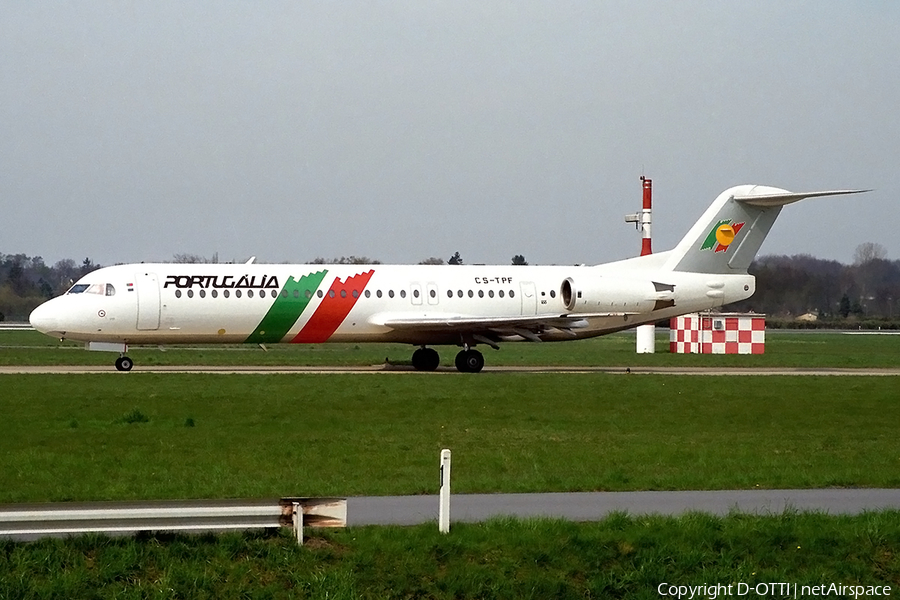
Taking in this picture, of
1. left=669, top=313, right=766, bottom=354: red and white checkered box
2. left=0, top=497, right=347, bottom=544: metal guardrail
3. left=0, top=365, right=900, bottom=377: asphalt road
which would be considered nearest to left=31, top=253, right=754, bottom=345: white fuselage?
left=0, top=365, right=900, bottom=377: asphalt road

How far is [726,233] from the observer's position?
130 feet

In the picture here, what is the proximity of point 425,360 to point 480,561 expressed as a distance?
Result: 27.3m

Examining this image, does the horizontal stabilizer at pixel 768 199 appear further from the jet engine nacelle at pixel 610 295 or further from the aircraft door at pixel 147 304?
the aircraft door at pixel 147 304

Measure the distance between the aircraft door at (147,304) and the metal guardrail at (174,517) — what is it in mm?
23594

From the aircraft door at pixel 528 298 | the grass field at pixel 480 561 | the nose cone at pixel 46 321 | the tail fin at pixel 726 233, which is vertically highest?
the tail fin at pixel 726 233

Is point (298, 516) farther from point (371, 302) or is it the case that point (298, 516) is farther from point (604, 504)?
point (371, 302)

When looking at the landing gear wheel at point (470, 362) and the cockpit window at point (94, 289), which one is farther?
the landing gear wheel at point (470, 362)

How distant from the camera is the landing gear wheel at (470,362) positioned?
123 ft

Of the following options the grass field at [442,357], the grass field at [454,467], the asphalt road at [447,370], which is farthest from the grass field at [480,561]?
the grass field at [442,357]

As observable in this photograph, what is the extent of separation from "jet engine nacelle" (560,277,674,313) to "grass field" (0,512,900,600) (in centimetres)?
2527

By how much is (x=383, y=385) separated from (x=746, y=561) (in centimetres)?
1872

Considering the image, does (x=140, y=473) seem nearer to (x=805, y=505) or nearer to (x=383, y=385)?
(x=805, y=505)

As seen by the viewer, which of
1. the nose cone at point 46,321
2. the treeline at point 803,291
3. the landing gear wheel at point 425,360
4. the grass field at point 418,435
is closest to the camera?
the grass field at point 418,435

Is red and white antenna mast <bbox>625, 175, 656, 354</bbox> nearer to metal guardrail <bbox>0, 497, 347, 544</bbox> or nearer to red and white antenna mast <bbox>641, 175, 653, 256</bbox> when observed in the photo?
red and white antenna mast <bbox>641, 175, 653, 256</bbox>
